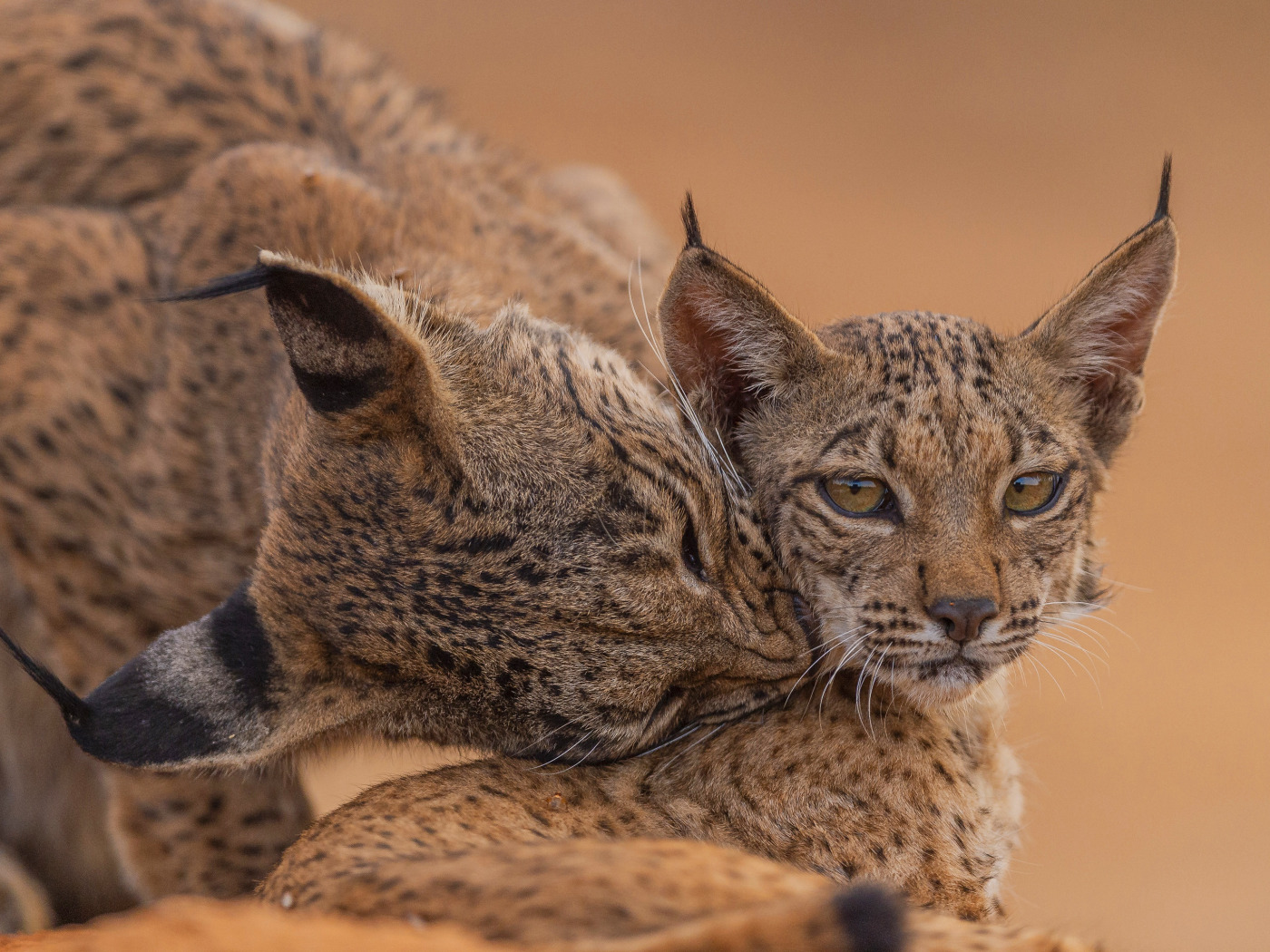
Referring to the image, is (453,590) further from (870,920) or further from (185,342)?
(185,342)

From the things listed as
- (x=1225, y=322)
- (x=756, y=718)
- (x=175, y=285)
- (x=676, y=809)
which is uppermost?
(x=1225, y=322)

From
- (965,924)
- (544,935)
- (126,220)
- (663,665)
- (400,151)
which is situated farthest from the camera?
(400,151)

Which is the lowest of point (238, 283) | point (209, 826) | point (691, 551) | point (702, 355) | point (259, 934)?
point (209, 826)

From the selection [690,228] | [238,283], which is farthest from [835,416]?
[238,283]

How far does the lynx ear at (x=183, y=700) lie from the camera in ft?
10.4

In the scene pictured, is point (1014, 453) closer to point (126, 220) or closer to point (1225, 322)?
point (126, 220)

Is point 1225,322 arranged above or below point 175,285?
above

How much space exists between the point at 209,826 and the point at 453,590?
171 cm

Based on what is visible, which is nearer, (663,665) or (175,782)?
(663,665)

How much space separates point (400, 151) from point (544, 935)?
163 inches

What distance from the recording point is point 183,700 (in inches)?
130

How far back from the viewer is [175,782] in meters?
4.38

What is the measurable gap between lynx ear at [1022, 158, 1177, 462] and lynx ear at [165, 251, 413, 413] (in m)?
2.04

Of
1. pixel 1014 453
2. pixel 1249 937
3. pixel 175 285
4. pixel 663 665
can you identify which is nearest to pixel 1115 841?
pixel 1249 937
